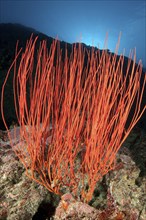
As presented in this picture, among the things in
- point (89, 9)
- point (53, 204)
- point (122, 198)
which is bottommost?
point (53, 204)

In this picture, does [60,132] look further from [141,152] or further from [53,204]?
[141,152]

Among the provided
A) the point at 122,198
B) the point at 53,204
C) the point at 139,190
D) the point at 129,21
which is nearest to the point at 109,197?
the point at 122,198

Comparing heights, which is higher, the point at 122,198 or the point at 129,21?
the point at 129,21

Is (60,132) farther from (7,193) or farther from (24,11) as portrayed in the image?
(24,11)

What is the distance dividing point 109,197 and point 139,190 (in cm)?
37

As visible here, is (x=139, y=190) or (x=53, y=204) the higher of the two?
(x=139, y=190)

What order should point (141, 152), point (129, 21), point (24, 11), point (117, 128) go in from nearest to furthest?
1. point (117, 128)
2. point (141, 152)
3. point (129, 21)
4. point (24, 11)

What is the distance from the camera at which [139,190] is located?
7.43ft

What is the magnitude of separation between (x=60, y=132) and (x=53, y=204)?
35.7 inches

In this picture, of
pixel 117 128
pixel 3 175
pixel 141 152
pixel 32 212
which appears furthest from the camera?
pixel 141 152

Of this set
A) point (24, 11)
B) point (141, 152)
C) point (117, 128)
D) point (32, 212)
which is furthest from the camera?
point (24, 11)

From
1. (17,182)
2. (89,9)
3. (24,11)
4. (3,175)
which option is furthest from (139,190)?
(89,9)

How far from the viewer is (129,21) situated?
4540 inches

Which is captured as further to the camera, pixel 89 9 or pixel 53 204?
pixel 89 9
